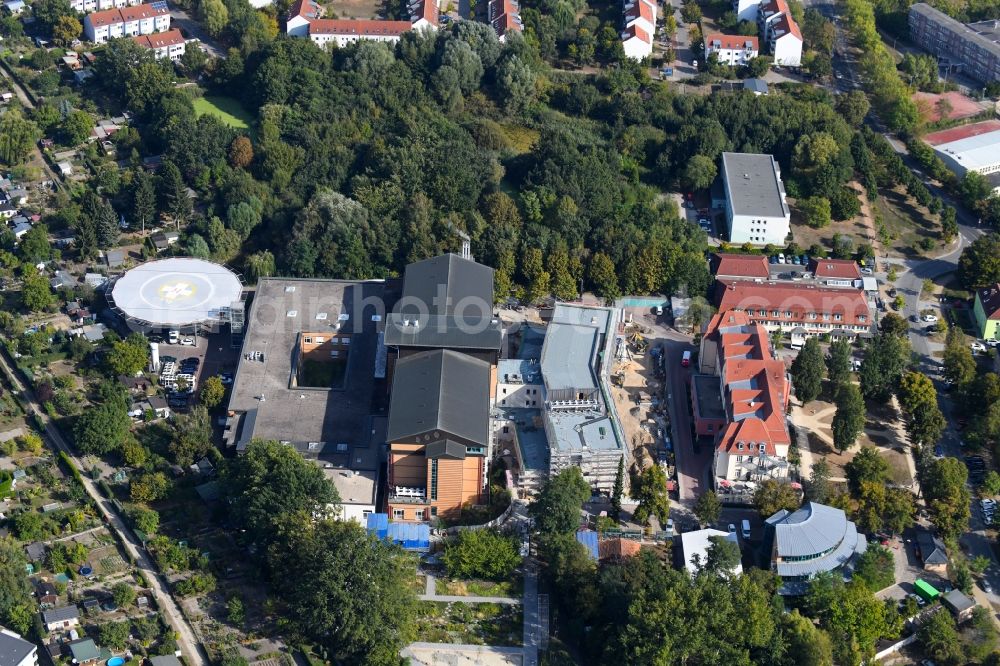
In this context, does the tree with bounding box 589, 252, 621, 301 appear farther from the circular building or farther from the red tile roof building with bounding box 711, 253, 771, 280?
the circular building

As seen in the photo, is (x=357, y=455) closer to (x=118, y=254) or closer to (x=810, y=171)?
(x=118, y=254)

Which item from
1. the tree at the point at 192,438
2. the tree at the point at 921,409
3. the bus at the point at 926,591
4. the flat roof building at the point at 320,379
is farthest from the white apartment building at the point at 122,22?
the bus at the point at 926,591

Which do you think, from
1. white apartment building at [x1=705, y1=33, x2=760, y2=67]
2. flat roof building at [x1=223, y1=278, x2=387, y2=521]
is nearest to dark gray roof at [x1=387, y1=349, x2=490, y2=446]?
flat roof building at [x1=223, y1=278, x2=387, y2=521]

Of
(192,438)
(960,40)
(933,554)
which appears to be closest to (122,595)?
(192,438)

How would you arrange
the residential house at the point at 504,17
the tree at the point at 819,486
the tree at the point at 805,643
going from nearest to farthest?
the tree at the point at 805,643, the tree at the point at 819,486, the residential house at the point at 504,17

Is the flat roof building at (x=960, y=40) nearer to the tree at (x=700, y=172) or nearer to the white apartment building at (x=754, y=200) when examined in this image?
the white apartment building at (x=754, y=200)

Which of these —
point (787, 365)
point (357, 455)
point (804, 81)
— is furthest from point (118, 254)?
point (804, 81)

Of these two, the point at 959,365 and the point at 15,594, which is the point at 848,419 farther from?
the point at 15,594
